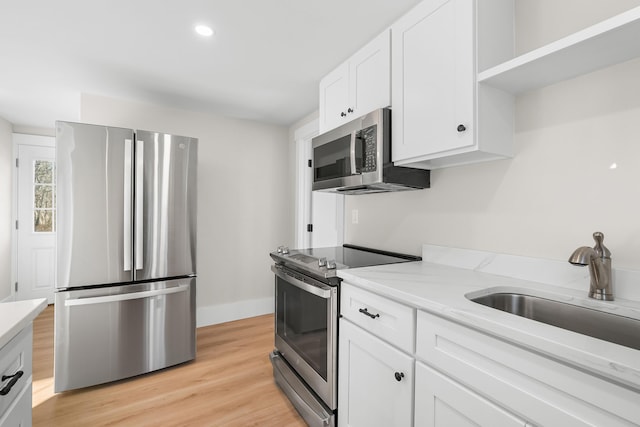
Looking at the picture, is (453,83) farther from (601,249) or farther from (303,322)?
(303,322)

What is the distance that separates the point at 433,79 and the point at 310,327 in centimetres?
145

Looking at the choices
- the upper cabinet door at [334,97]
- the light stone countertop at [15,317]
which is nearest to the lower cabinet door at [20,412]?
the light stone countertop at [15,317]

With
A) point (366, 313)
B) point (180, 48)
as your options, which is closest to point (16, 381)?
point (366, 313)

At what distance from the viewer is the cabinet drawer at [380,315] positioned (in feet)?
3.78

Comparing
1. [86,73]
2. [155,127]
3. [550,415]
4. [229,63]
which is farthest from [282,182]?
[550,415]

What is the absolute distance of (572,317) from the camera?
3.58 feet

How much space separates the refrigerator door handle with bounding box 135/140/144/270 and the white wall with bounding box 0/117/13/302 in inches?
106

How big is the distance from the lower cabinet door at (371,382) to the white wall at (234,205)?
2.25 meters

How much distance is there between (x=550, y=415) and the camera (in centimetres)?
74

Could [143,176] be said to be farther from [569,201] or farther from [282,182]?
[569,201]

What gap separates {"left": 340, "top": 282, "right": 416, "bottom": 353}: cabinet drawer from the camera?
3.78ft

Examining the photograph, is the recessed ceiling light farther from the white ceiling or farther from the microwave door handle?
the microwave door handle

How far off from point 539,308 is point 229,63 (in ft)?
7.62

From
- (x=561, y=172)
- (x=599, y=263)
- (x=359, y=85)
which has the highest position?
(x=359, y=85)
